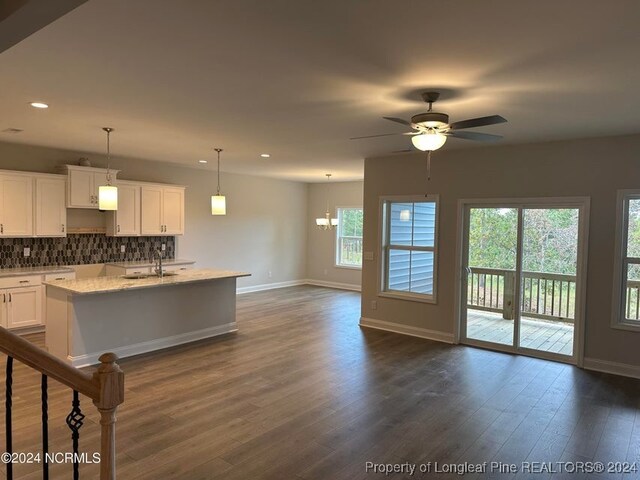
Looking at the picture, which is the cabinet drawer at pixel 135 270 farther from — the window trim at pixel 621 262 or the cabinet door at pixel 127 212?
the window trim at pixel 621 262

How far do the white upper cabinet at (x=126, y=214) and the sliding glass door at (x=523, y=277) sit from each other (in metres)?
5.26

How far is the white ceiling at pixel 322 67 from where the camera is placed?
2115mm

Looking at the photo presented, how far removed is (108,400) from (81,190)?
18.8 feet

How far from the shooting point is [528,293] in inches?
211

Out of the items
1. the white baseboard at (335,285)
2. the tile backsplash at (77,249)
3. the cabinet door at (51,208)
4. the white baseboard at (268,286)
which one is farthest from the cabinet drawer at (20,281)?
the white baseboard at (335,285)

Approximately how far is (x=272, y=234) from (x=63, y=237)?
4.61 metres

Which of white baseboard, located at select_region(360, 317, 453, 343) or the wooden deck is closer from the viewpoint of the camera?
the wooden deck

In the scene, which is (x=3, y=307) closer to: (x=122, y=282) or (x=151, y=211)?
(x=122, y=282)

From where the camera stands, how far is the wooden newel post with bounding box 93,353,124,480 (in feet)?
5.10

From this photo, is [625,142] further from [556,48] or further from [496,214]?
[556,48]

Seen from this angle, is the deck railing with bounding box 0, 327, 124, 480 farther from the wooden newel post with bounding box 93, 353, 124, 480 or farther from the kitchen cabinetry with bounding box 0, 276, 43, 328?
the kitchen cabinetry with bounding box 0, 276, 43, 328

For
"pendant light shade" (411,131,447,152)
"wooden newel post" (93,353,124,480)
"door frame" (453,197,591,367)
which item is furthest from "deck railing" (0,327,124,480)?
"door frame" (453,197,591,367)

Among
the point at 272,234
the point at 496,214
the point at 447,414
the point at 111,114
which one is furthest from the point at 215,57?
the point at 272,234

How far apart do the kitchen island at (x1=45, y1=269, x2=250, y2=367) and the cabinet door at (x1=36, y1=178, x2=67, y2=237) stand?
5.10 feet
